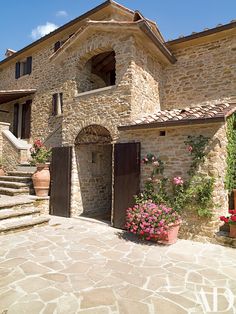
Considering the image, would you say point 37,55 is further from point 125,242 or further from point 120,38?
point 125,242

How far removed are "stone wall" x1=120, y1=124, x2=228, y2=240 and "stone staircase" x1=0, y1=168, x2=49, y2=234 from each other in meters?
3.47

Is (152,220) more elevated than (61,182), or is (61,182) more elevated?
(61,182)

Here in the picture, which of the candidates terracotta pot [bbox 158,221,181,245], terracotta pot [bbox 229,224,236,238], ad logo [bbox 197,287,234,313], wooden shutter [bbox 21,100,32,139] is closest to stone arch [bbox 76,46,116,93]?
wooden shutter [bbox 21,100,32,139]

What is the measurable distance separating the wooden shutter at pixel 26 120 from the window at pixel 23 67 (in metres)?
1.96

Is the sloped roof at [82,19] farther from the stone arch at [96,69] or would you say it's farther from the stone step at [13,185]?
the stone step at [13,185]

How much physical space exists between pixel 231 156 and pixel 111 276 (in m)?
4.57

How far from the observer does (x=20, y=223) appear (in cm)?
637

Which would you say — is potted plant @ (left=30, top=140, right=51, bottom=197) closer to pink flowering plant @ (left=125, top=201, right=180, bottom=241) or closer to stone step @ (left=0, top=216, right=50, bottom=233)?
stone step @ (left=0, top=216, right=50, bottom=233)

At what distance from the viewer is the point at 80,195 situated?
28.5ft

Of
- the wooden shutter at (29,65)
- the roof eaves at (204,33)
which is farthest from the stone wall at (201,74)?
the wooden shutter at (29,65)

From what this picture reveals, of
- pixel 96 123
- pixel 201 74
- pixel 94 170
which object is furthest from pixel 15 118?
pixel 201 74

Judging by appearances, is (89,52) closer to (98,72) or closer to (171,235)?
(98,72)

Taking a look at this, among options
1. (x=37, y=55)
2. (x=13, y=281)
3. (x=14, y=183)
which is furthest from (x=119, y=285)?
(x=37, y=55)

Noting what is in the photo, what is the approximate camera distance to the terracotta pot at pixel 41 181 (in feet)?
27.5
